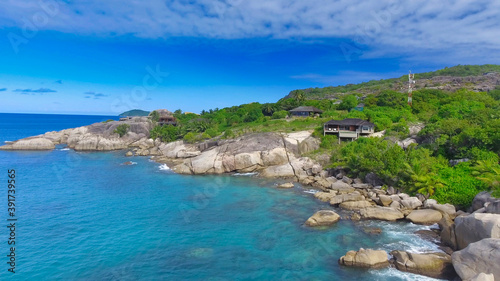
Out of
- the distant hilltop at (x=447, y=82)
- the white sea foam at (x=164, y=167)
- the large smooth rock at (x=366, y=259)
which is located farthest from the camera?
the distant hilltop at (x=447, y=82)

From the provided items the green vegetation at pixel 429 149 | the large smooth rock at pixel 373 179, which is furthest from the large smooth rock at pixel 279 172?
the large smooth rock at pixel 373 179

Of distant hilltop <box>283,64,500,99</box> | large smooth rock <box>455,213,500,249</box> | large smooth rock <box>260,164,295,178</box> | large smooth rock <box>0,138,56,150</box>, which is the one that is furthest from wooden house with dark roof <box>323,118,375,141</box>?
large smooth rock <box>0,138,56,150</box>

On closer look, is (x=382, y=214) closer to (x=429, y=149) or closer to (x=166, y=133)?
(x=429, y=149)

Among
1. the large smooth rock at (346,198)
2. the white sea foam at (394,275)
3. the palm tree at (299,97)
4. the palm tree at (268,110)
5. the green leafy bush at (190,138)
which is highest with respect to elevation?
the palm tree at (299,97)

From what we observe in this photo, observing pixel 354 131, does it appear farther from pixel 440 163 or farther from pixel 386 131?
pixel 440 163

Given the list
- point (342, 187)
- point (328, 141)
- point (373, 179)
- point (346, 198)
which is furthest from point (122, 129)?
point (373, 179)

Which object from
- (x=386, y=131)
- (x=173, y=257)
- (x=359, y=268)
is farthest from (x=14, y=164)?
(x=386, y=131)

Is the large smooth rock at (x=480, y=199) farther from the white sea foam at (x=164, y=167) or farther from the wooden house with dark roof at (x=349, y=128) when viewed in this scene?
the white sea foam at (x=164, y=167)
